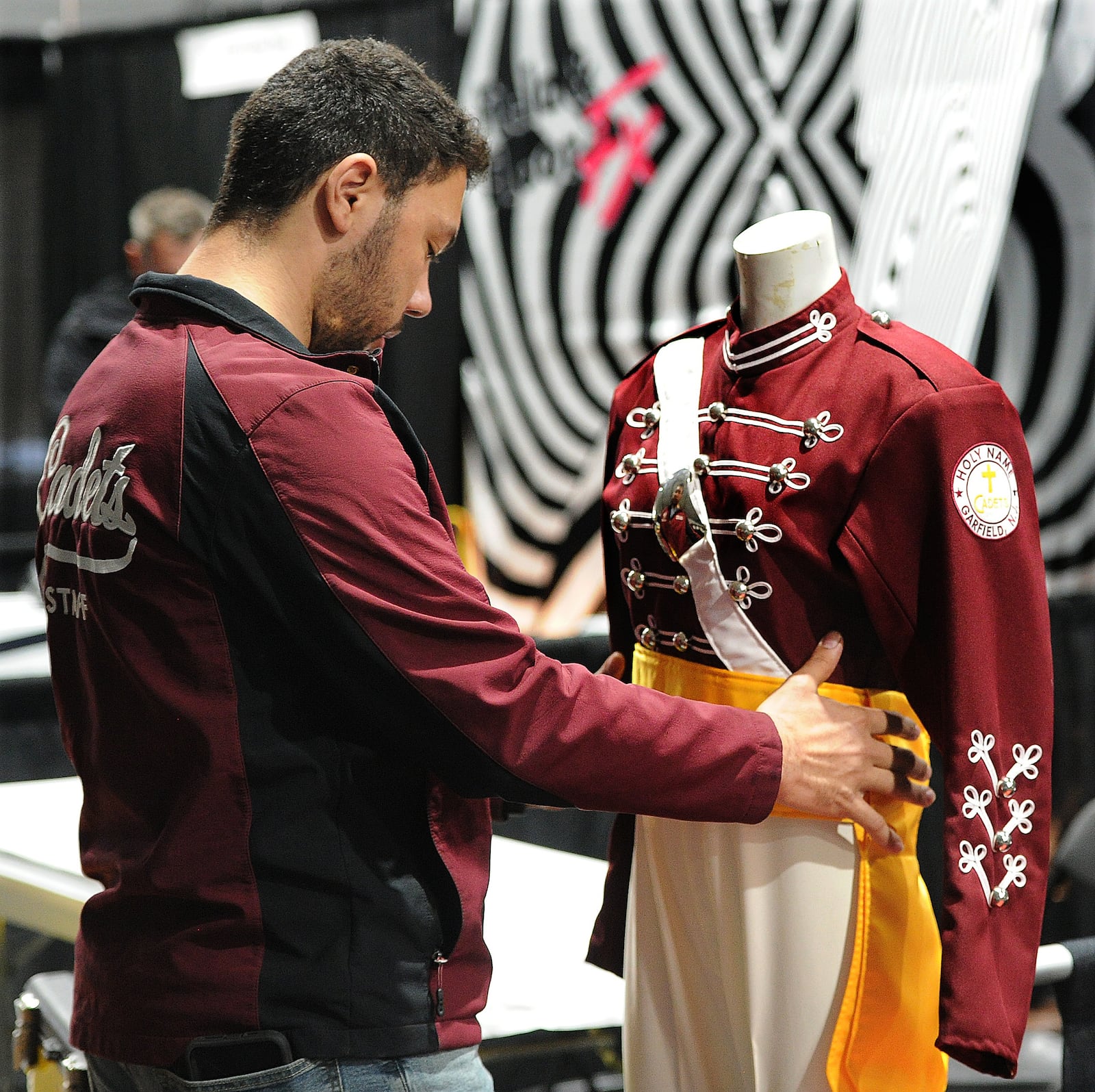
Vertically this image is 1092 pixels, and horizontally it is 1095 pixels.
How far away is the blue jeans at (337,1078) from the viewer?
110 cm

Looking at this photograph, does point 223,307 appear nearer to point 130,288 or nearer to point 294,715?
point 294,715

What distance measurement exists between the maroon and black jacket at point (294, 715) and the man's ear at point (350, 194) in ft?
0.34

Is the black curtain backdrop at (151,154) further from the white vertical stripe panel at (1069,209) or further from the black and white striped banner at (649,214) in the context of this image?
the white vertical stripe panel at (1069,209)

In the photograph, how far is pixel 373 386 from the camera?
3.78 ft

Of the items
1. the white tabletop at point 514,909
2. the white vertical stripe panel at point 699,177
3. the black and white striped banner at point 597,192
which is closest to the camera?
the white tabletop at point 514,909

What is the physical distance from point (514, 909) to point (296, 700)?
0.94 m

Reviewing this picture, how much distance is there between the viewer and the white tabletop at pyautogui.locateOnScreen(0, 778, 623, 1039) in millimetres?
1659

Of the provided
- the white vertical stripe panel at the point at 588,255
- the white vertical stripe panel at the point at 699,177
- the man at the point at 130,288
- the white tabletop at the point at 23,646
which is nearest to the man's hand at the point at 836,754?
the white tabletop at the point at 23,646

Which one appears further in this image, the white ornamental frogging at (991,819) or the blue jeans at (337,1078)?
the white ornamental frogging at (991,819)

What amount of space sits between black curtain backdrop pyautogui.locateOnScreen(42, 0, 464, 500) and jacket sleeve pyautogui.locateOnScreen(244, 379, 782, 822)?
372 centimetres

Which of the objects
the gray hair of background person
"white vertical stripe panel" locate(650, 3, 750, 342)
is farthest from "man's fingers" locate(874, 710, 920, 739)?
"white vertical stripe panel" locate(650, 3, 750, 342)

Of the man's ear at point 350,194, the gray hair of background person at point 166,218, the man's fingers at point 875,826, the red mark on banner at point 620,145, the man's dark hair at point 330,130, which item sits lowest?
the man's fingers at point 875,826

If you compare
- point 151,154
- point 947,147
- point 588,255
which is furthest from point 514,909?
point 151,154

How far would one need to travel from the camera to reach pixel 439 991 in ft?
3.77
